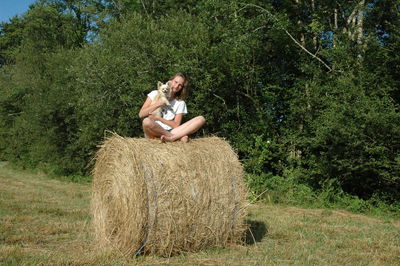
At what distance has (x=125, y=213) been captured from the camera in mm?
4387

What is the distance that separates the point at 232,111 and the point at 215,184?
8021mm

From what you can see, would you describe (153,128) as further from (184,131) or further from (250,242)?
(250,242)

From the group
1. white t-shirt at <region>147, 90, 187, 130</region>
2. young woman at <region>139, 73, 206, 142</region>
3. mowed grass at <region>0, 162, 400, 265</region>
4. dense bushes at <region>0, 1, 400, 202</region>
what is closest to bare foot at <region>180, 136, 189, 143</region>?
young woman at <region>139, 73, 206, 142</region>

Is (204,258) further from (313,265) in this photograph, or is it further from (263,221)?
(263,221)

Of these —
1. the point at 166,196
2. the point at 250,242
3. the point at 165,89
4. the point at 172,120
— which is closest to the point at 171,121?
the point at 172,120

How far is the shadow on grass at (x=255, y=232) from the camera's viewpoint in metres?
5.29

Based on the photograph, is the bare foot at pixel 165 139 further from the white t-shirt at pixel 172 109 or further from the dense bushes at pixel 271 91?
the dense bushes at pixel 271 91

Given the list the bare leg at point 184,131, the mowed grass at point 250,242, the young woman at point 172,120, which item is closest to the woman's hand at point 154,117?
the young woman at point 172,120

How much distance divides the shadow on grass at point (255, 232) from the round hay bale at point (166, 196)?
29 cm

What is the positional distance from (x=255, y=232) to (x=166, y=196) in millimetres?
1993

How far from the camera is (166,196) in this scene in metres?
4.36

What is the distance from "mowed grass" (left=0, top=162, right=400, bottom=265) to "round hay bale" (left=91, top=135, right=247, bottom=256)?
0.17 m

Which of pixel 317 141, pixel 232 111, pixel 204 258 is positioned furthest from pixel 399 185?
pixel 204 258

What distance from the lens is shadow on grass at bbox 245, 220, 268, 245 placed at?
5.29 metres
